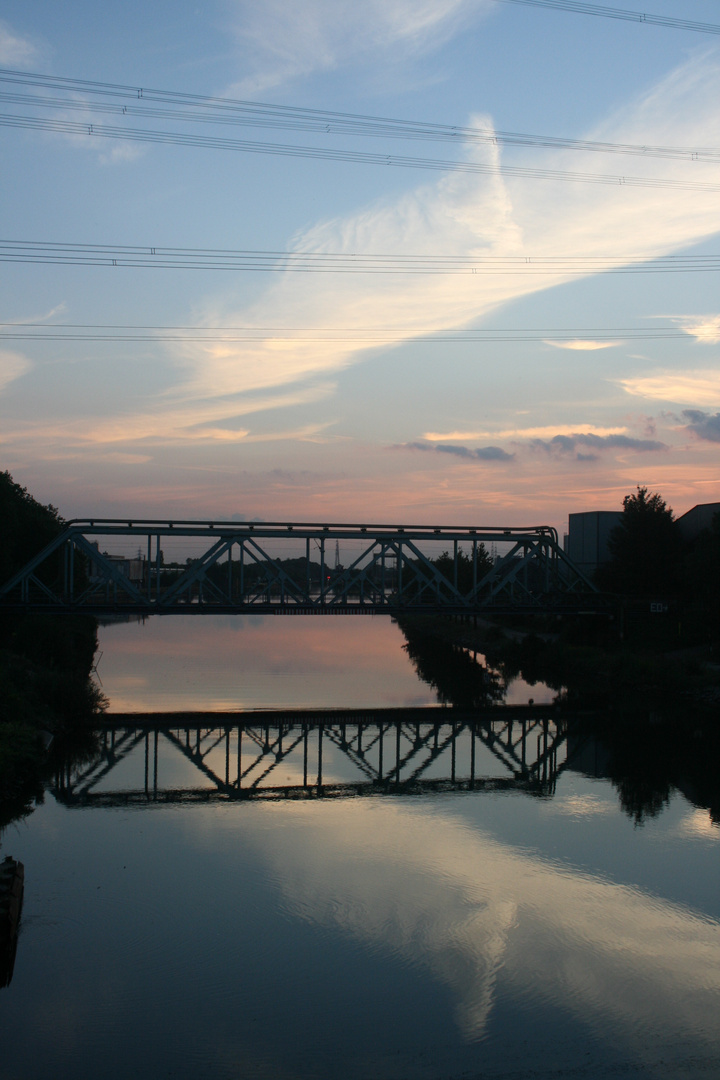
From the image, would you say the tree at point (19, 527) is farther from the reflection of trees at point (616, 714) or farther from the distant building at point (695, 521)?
the distant building at point (695, 521)

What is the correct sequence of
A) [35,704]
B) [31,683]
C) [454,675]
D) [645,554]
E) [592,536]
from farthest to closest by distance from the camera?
[592,536], [645,554], [454,675], [31,683], [35,704]

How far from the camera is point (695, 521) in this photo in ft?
205

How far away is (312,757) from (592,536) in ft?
150

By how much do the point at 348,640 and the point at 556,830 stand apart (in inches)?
2555

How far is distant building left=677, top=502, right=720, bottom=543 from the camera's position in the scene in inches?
2386

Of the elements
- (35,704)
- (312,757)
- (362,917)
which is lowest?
(312,757)

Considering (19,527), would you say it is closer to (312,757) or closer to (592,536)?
(312,757)

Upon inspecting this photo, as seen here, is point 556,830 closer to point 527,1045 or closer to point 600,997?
point 600,997

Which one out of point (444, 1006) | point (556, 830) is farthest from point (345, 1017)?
point (556, 830)

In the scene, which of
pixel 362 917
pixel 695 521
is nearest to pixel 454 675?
pixel 695 521

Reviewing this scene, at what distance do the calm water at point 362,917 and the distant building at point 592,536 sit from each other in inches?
1546

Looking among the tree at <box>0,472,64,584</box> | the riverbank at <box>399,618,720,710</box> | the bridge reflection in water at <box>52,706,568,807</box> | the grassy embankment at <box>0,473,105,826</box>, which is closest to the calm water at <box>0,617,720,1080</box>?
the bridge reflection in water at <box>52,706,568,807</box>

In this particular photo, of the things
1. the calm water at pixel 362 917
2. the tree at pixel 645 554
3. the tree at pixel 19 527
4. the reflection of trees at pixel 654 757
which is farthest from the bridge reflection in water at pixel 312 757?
the tree at pixel 645 554

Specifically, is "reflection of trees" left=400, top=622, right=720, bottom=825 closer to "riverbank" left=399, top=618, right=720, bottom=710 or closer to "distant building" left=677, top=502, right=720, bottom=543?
"riverbank" left=399, top=618, right=720, bottom=710
